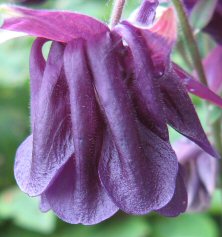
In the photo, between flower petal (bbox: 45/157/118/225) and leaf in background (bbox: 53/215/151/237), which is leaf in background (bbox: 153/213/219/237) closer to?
leaf in background (bbox: 53/215/151/237)

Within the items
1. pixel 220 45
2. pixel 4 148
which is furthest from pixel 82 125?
pixel 4 148

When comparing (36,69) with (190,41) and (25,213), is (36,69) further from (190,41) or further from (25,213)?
(25,213)

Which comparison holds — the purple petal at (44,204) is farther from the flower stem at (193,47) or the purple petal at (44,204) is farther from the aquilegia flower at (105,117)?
the flower stem at (193,47)

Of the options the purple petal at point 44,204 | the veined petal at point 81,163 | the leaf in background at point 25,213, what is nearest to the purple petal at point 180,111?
the veined petal at point 81,163

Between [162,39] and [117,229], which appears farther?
[117,229]

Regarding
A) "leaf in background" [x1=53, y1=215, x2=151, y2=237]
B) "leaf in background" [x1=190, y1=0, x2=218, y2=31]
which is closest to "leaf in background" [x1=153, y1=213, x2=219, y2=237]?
"leaf in background" [x1=53, y1=215, x2=151, y2=237]

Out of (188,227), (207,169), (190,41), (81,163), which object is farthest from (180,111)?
(188,227)
